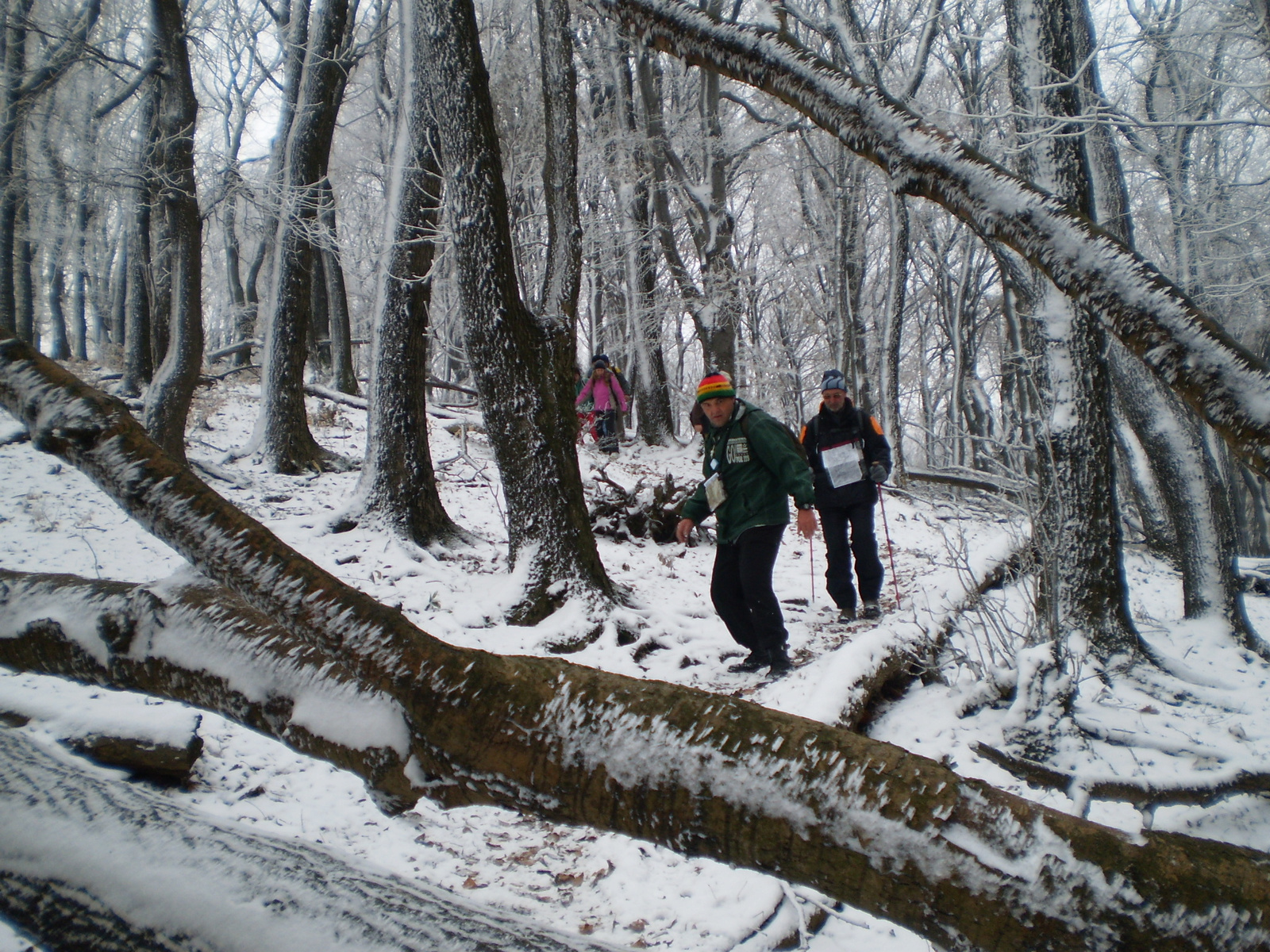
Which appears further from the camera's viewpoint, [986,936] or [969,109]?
[969,109]

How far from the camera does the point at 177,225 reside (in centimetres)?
670

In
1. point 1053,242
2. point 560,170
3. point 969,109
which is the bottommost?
point 1053,242

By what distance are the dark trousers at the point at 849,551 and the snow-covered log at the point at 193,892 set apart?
4.18 meters

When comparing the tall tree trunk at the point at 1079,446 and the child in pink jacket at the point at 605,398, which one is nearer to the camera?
the tall tree trunk at the point at 1079,446

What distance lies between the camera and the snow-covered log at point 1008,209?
1.30 metres

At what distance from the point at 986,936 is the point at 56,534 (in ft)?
21.7

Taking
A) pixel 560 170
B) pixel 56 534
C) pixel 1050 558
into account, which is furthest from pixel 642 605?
pixel 56 534

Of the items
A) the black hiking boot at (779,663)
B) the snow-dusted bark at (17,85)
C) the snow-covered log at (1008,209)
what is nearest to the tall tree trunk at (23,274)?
the snow-dusted bark at (17,85)

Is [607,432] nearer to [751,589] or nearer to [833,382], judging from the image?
[833,382]

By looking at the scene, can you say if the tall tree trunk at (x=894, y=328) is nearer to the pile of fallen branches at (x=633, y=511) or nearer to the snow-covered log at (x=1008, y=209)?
the pile of fallen branches at (x=633, y=511)

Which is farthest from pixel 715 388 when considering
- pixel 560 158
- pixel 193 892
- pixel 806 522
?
pixel 193 892

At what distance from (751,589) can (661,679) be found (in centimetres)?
74

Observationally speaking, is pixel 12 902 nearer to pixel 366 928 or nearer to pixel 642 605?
pixel 366 928

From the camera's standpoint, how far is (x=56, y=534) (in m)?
5.16
